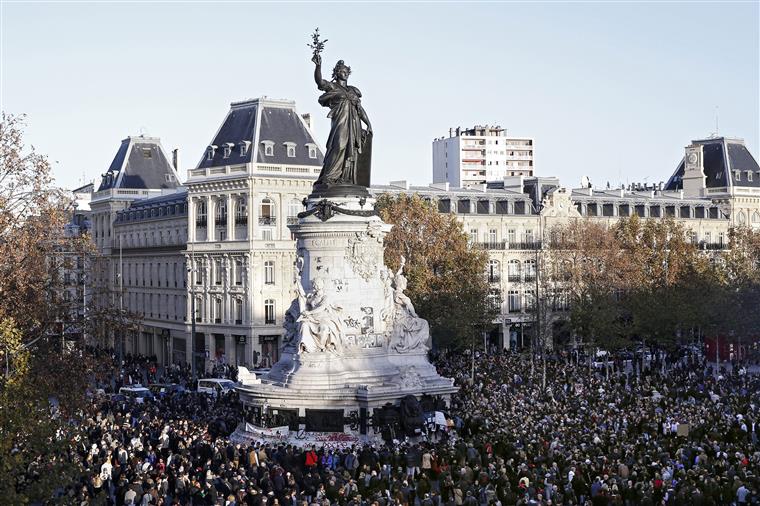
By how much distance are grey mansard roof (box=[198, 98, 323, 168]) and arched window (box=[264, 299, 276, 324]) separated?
348 inches

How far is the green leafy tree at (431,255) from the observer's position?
7556 cm

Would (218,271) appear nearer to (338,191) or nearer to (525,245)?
(525,245)

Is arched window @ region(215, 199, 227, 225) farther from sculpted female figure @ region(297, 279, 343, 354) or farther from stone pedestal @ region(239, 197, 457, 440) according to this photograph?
sculpted female figure @ region(297, 279, 343, 354)

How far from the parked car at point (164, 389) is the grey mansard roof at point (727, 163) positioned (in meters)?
58.8

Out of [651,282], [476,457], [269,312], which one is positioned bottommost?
[476,457]

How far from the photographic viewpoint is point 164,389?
62781 millimetres

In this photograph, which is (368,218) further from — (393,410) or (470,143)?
(470,143)

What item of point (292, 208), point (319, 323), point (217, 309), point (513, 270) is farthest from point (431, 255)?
point (319, 323)

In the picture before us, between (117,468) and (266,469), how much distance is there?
4.81 meters

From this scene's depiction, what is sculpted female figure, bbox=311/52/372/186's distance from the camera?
47.2 meters

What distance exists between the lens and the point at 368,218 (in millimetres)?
46406

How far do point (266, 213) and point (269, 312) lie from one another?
6250 millimetres

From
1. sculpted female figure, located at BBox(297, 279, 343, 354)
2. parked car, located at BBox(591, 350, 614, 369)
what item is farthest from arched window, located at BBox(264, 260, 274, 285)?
sculpted female figure, located at BBox(297, 279, 343, 354)

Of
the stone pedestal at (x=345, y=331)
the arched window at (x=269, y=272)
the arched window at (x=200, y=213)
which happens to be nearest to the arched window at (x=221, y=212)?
the arched window at (x=200, y=213)
